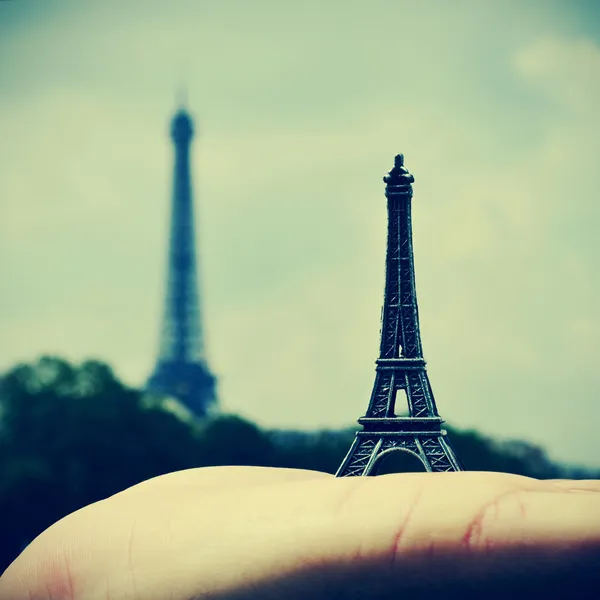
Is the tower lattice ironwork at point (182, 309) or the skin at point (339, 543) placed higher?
the tower lattice ironwork at point (182, 309)

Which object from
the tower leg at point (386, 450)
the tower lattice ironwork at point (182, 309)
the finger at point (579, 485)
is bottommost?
the finger at point (579, 485)

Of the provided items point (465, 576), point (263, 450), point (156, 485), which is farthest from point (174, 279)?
point (465, 576)

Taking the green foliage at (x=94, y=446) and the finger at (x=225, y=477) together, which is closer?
the finger at (x=225, y=477)

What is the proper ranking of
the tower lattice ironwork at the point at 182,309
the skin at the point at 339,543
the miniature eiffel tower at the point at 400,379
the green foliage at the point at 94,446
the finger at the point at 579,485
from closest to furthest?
the skin at the point at 339,543, the finger at the point at 579,485, the miniature eiffel tower at the point at 400,379, the green foliage at the point at 94,446, the tower lattice ironwork at the point at 182,309

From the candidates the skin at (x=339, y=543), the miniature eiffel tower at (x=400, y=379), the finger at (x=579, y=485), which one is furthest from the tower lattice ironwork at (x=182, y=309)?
the finger at (x=579, y=485)

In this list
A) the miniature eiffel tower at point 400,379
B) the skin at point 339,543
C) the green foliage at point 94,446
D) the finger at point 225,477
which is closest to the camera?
the skin at point 339,543

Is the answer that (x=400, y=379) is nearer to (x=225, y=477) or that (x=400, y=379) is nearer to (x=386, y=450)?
(x=386, y=450)

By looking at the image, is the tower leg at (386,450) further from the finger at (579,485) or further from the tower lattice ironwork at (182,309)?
the tower lattice ironwork at (182,309)
